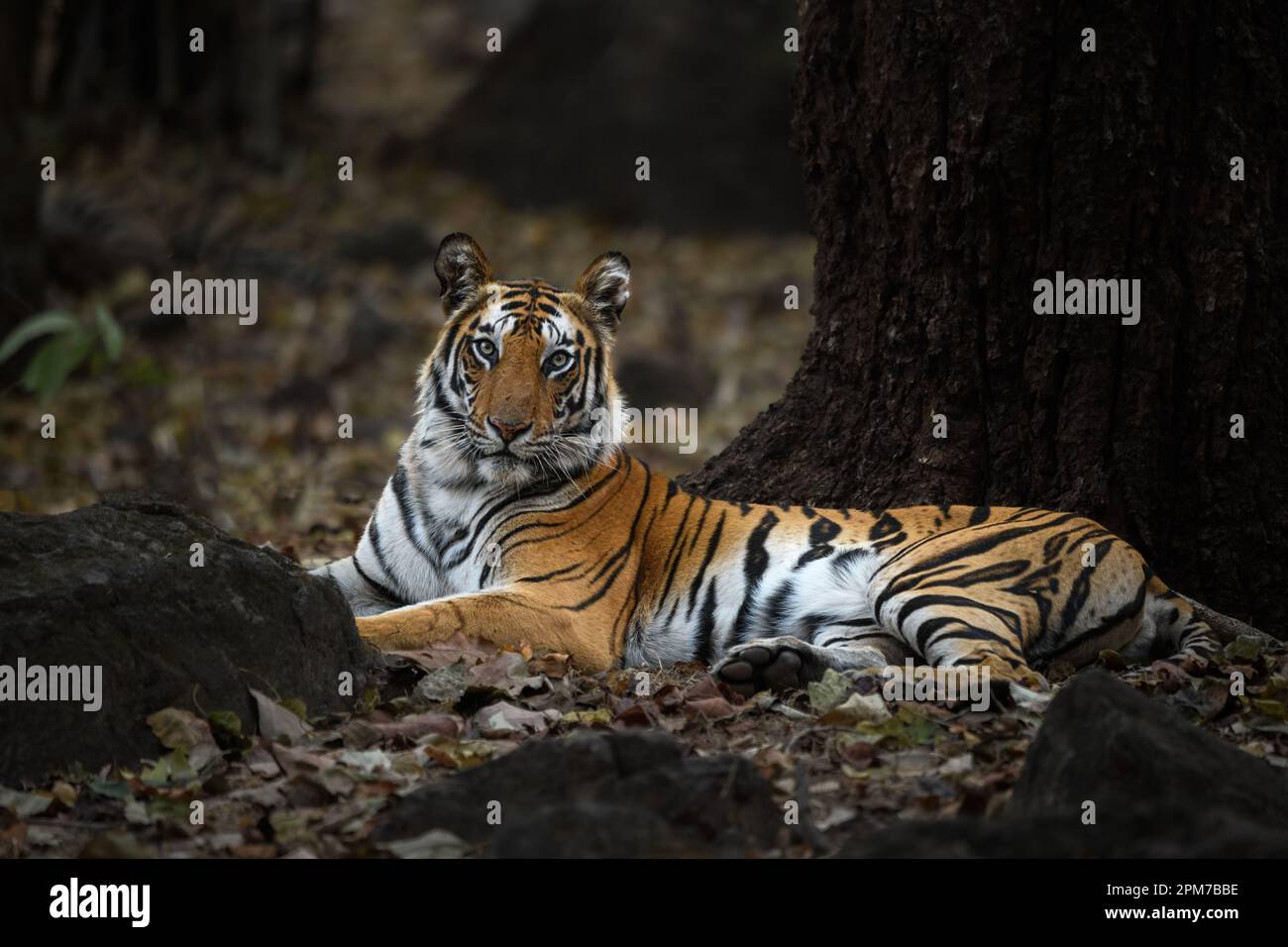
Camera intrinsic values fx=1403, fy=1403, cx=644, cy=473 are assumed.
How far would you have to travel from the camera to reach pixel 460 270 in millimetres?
5840

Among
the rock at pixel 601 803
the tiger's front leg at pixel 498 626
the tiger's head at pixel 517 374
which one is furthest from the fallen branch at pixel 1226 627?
the rock at pixel 601 803

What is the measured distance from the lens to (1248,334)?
5.30 metres

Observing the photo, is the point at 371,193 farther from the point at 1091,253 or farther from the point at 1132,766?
the point at 1132,766

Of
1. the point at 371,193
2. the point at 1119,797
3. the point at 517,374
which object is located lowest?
the point at 1119,797

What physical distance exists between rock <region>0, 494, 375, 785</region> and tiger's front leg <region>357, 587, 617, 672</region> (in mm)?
388

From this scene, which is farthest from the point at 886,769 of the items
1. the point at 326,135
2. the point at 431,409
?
the point at 326,135

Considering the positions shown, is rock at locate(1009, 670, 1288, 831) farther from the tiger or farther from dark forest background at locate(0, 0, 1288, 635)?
dark forest background at locate(0, 0, 1288, 635)

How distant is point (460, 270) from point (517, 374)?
0.62 metres

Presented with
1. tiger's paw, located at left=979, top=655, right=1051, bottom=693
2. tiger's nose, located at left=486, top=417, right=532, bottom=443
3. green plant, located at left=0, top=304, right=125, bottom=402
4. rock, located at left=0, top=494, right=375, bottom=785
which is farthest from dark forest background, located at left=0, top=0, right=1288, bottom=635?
rock, located at left=0, top=494, right=375, bottom=785

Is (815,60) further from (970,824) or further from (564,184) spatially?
(564,184)

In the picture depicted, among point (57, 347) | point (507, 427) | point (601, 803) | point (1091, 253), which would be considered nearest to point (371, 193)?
point (57, 347)

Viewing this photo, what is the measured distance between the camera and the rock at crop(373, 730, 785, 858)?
2951mm

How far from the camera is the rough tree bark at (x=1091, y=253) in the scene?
521 centimetres

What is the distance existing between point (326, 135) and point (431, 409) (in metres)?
14.4
